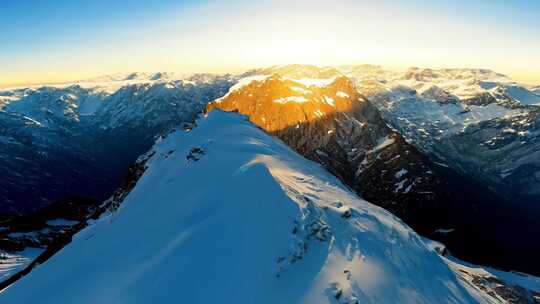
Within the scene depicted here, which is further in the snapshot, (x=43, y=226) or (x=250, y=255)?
(x=43, y=226)

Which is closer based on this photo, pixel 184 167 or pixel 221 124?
pixel 184 167

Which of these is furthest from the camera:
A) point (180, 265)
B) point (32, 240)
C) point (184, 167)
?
point (32, 240)

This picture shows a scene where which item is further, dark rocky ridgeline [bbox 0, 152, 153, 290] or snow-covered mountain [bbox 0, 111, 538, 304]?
dark rocky ridgeline [bbox 0, 152, 153, 290]

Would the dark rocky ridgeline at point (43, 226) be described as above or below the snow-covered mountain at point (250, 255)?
below

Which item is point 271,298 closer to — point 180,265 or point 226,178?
point 180,265

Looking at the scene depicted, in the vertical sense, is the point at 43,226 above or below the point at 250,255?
below

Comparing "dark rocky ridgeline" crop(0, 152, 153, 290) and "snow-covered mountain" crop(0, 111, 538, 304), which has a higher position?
"snow-covered mountain" crop(0, 111, 538, 304)

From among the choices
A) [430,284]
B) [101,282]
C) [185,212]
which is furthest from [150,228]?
[430,284]

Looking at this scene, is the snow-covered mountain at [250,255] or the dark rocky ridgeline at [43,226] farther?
the dark rocky ridgeline at [43,226]
